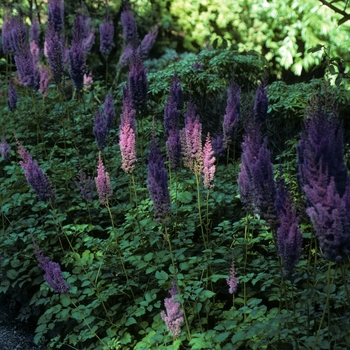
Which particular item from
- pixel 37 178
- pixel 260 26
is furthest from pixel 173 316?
pixel 260 26

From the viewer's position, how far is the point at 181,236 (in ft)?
11.7

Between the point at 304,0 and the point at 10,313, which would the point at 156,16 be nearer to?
the point at 304,0

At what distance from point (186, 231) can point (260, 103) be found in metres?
1.04

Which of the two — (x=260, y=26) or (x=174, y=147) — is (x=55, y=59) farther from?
(x=260, y=26)

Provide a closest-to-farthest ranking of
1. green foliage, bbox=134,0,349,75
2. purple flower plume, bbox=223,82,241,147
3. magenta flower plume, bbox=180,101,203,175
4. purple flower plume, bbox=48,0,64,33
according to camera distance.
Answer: magenta flower plume, bbox=180,101,203,175, purple flower plume, bbox=223,82,241,147, purple flower plume, bbox=48,0,64,33, green foliage, bbox=134,0,349,75

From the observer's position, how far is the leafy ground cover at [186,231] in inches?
89.0

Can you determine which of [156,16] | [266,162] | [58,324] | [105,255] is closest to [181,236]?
[105,255]

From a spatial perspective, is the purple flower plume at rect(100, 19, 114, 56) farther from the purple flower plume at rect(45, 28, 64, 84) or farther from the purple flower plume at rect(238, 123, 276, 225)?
the purple flower plume at rect(238, 123, 276, 225)

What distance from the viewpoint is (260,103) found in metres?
3.77

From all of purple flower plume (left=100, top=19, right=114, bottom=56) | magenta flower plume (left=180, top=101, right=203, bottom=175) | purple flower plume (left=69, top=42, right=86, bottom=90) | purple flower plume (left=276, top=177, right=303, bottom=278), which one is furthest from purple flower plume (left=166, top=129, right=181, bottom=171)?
purple flower plume (left=100, top=19, right=114, bottom=56)

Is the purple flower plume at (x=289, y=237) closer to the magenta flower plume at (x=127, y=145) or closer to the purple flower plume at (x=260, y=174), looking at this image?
the purple flower plume at (x=260, y=174)

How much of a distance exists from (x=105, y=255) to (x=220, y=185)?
3.75 feet

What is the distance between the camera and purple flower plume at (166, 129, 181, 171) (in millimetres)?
3422

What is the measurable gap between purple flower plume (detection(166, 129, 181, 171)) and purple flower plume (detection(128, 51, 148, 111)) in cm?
71
